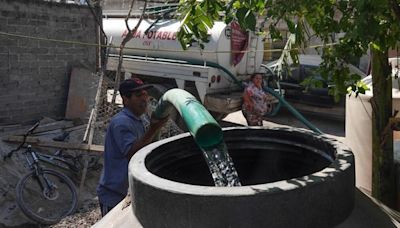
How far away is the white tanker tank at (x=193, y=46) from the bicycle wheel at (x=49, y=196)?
3.84 meters

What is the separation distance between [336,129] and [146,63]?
4504mm

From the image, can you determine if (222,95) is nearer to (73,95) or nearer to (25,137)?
(73,95)

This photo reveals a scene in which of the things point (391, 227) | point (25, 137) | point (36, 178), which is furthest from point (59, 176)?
point (391, 227)

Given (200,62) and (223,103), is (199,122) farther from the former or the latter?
(200,62)

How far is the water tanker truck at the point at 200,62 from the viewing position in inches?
351

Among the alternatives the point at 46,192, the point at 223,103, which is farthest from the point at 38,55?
the point at 223,103

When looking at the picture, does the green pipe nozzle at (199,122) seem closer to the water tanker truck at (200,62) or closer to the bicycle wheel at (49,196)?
the bicycle wheel at (49,196)

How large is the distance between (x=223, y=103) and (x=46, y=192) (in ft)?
13.8

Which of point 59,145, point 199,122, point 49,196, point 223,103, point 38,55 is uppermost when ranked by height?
point 38,55

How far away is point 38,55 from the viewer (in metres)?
7.66

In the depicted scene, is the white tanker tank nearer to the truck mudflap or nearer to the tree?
the truck mudflap

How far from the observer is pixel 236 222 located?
1.45m

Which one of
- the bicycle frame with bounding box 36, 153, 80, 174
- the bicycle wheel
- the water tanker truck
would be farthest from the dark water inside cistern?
the water tanker truck

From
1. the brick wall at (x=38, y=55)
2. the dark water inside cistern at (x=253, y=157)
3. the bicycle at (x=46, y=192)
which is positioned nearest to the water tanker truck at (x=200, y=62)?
the brick wall at (x=38, y=55)
